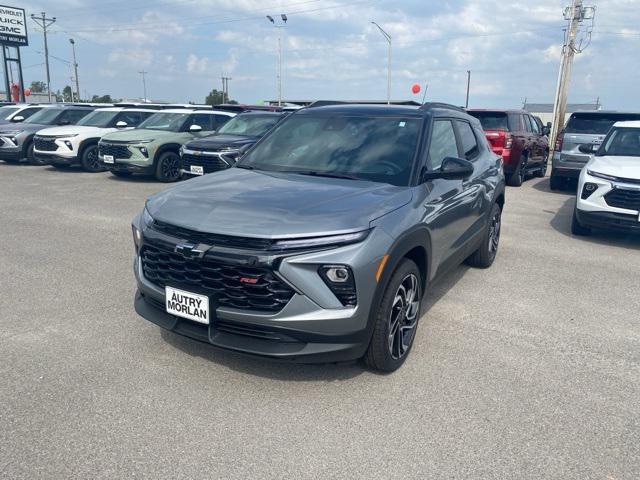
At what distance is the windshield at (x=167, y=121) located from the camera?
498 inches

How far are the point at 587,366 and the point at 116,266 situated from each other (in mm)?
4670

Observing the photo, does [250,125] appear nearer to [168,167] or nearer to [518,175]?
[168,167]

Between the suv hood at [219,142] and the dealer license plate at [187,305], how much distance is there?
24.7ft

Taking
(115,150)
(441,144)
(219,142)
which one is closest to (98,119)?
(115,150)

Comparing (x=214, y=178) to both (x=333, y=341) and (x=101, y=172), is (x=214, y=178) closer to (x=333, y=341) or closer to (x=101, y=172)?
(x=333, y=341)

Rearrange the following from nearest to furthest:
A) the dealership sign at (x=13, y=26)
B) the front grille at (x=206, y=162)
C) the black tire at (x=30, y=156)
A: the front grille at (x=206, y=162) → the black tire at (x=30, y=156) → the dealership sign at (x=13, y=26)

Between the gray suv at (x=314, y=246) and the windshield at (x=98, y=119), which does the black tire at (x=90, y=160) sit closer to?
the windshield at (x=98, y=119)

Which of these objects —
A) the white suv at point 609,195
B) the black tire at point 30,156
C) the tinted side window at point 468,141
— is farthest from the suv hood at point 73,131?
the white suv at point 609,195

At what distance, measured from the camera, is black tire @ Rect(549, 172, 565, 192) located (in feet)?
40.3

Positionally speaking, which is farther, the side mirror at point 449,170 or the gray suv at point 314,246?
the side mirror at point 449,170

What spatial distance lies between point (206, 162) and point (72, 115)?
7.92m

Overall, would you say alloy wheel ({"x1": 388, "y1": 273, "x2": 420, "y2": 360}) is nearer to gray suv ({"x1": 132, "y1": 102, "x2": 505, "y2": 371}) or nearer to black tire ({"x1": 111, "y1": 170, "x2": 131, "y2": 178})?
gray suv ({"x1": 132, "y1": 102, "x2": 505, "y2": 371})

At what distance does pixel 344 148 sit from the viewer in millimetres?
4172

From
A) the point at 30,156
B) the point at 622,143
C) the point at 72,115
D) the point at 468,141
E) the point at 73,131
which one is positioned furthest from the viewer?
the point at 72,115
